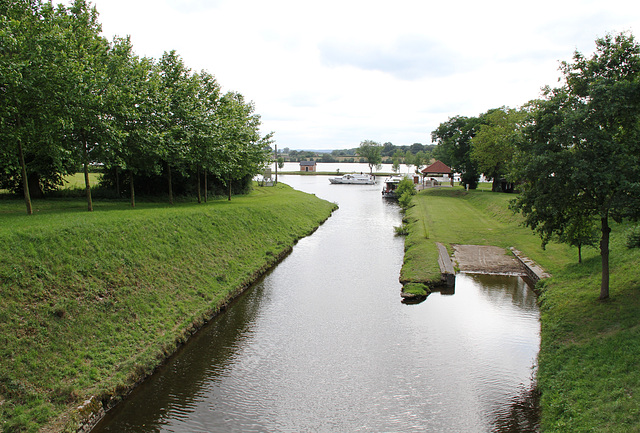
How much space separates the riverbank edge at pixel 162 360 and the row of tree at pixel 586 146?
37.0ft

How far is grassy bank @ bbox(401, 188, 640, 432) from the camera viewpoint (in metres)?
8.23

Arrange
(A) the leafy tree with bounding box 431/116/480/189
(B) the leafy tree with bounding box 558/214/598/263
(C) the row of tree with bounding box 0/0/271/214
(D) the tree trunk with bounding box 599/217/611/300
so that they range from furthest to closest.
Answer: (A) the leafy tree with bounding box 431/116/480/189
(C) the row of tree with bounding box 0/0/271/214
(B) the leafy tree with bounding box 558/214/598/263
(D) the tree trunk with bounding box 599/217/611/300

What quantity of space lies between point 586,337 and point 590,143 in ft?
17.1

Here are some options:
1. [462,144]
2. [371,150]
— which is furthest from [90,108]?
[371,150]

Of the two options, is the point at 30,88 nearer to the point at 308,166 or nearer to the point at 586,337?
the point at 586,337

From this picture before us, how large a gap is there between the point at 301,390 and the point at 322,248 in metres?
17.3

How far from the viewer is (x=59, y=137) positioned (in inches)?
703

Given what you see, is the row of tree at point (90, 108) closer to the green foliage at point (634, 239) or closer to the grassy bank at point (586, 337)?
the grassy bank at point (586, 337)

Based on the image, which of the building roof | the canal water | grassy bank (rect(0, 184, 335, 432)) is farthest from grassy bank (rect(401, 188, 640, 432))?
the building roof

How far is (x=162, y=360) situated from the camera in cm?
1206

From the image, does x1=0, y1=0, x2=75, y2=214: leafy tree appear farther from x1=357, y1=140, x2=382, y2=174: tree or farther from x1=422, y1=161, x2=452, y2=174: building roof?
x1=357, y1=140, x2=382, y2=174: tree

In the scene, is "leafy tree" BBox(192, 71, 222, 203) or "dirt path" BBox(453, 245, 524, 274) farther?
"leafy tree" BBox(192, 71, 222, 203)

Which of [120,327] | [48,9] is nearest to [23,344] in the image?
[120,327]

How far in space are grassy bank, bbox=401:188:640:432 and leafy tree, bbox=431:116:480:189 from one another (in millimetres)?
34440
